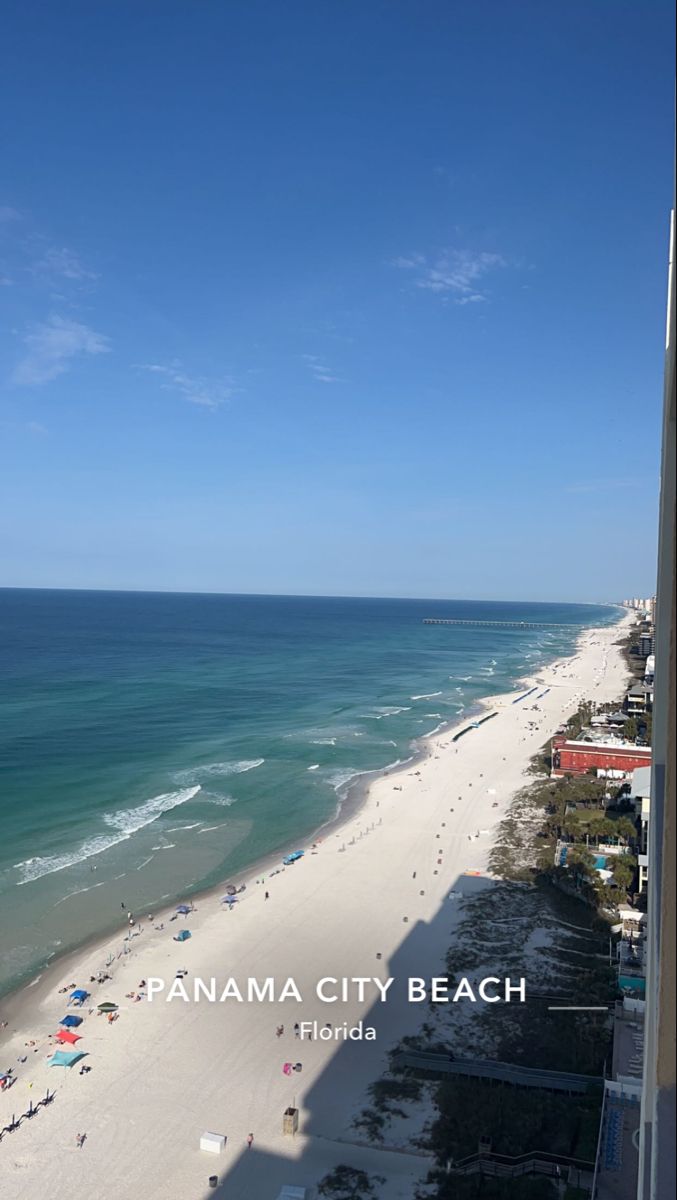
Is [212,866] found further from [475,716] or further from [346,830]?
[475,716]

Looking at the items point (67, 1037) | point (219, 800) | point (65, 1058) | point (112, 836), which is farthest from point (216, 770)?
point (65, 1058)

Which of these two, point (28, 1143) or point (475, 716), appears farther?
point (475, 716)

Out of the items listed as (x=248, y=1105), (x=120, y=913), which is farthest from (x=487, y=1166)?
(x=120, y=913)

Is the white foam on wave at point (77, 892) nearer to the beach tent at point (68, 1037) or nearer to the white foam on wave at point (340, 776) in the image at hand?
the beach tent at point (68, 1037)

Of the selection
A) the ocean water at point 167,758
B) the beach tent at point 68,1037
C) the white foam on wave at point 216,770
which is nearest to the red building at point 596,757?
the ocean water at point 167,758

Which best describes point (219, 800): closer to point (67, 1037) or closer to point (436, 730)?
point (67, 1037)

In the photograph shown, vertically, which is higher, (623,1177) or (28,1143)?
(623,1177)

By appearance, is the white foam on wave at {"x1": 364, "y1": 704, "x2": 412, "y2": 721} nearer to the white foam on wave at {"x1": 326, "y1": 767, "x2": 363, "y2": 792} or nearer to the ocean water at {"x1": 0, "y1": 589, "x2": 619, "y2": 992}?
the ocean water at {"x1": 0, "y1": 589, "x2": 619, "y2": 992}
